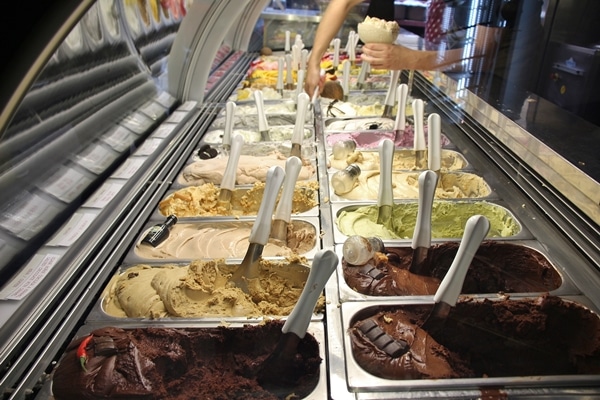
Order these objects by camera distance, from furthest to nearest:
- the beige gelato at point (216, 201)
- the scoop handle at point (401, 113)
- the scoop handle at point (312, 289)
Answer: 1. the scoop handle at point (401, 113)
2. the beige gelato at point (216, 201)
3. the scoop handle at point (312, 289)

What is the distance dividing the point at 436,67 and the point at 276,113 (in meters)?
1.19

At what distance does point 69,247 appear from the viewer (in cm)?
148

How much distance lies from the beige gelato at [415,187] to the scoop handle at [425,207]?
62 centimetres

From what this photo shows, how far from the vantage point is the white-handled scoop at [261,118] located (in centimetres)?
278

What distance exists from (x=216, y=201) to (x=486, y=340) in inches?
53.6

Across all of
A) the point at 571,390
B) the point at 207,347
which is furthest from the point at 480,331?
the point at 207,347

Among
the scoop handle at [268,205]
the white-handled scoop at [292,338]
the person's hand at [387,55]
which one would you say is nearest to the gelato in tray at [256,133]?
the person's hand at [387,55]

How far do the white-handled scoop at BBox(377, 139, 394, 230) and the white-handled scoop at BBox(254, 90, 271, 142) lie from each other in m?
1.17

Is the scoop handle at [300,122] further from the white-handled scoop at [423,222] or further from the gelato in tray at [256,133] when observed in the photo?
the white-handled scoop at [423,222]

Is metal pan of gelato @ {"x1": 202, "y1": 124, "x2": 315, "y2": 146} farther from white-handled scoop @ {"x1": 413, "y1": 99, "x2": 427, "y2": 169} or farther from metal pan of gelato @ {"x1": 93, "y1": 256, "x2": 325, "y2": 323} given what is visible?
metal pan of gelato @ {"x1": 93, "y1": 256, "x2": 325, "y2": 323}

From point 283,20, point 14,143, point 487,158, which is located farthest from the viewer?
point 283,20

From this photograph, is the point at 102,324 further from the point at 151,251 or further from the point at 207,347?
the point at 151,251

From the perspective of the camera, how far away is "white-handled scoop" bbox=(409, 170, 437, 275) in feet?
4.71

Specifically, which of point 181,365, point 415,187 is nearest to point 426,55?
point 415,187
